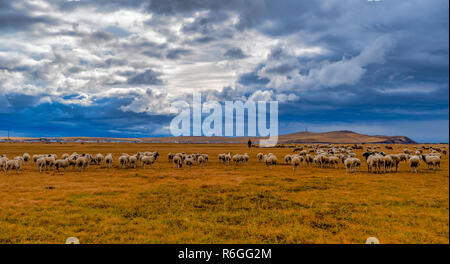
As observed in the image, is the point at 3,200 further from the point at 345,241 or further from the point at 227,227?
the point at 345,241

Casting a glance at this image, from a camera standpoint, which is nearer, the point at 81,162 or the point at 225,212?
the point at 225,212

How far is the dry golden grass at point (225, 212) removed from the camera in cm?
981

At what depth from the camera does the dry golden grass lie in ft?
32.2

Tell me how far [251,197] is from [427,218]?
8.69m

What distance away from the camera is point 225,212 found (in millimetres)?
12891

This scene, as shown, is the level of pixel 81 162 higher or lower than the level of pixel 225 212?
higher

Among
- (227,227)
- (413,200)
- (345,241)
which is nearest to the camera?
(345,241)

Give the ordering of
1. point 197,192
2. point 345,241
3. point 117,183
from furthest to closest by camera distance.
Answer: point 117,183, point 197,192, point 345,241

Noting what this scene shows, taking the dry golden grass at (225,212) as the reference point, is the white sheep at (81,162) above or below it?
above

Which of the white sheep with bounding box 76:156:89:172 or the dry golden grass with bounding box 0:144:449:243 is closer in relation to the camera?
the dry golden grass with bounding box 0:144:449:243

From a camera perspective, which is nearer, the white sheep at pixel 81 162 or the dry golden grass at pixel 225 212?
the dry golden grass at pixel 225 212
